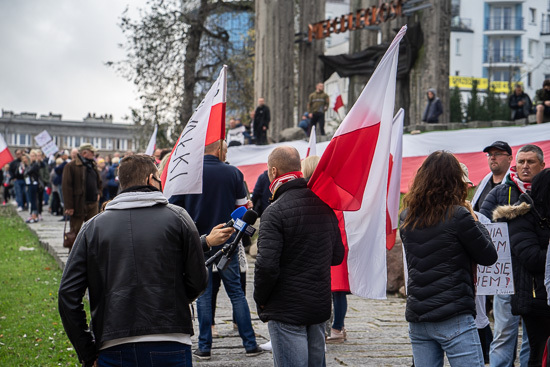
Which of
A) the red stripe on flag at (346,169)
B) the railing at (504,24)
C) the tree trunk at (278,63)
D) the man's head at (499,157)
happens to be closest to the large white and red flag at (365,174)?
the red stripe on flag at (346,169)

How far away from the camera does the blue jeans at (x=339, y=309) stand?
818 cm

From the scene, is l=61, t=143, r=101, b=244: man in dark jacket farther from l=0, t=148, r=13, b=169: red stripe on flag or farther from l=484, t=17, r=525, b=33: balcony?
l=484, t=17, r=525, b=33: balcony

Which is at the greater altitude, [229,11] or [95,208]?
[229,11]

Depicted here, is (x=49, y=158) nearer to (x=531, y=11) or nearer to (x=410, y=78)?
(x=410, y=78)

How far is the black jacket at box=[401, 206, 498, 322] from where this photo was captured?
4.75 m

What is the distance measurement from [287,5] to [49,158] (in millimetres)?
10121

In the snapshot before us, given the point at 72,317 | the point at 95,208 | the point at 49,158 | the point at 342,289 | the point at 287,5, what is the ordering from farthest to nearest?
the point at 49,158
the point at 287,5
the point at 95,208
the point at 342,289
the point at 72,317

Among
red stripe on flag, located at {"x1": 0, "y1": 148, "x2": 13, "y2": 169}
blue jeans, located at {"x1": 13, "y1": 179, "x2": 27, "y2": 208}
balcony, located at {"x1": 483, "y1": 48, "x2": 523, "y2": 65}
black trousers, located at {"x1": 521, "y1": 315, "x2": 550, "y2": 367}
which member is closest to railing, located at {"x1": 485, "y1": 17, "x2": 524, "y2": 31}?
balcony, located at {"x1": 483, "y1": 48, "x2": 523, "y2": 65}

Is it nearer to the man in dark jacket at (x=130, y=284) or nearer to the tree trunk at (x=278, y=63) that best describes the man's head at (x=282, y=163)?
the man in dark jacket at (x=130, y=284)

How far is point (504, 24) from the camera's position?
82.3 m

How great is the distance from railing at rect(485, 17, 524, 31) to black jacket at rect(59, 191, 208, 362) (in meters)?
82.6

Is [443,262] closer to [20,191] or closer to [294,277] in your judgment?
[294,277]

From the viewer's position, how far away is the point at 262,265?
509cm

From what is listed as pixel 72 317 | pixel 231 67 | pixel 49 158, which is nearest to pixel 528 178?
pixel 72 317
